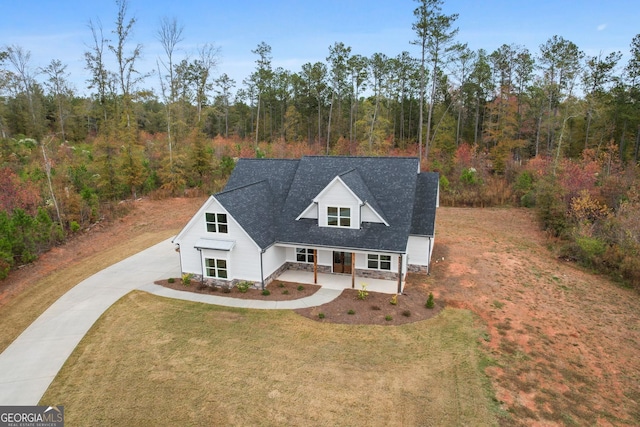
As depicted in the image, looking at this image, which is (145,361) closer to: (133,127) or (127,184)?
(127,184)

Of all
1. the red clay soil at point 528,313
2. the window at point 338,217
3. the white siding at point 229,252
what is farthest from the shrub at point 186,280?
the window at point 338,217

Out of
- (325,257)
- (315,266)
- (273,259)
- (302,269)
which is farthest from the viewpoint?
(302,269)

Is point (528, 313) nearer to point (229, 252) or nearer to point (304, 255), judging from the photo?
point (304, 255)

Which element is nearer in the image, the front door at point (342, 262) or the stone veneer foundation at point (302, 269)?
the stone veneer foundation at point (302, 269)

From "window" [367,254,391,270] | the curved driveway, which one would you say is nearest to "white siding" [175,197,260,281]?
the curved driveway

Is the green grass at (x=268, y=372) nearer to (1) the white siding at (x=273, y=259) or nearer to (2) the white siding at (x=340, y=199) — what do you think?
(1) the white siding at (x=273, y=259)

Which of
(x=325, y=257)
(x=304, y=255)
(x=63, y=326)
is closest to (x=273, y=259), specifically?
(x=304, y=255)

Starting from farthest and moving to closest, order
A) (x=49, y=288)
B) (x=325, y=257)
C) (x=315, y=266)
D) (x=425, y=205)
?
1. (x=425, y=205)
2. (x=325, y=257)
3. (x=315, y=266)
4. (x=49, y=288)
